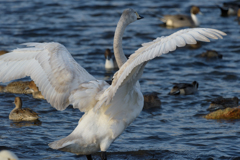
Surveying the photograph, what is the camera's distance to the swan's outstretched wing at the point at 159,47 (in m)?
4.71

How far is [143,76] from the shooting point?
491 inches

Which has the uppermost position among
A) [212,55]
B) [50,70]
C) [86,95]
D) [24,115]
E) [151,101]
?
[50,70]

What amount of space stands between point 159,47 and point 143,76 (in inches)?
298

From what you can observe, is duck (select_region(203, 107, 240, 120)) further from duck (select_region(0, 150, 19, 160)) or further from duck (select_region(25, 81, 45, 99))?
duck (select_region(0, 150, 19, 160))

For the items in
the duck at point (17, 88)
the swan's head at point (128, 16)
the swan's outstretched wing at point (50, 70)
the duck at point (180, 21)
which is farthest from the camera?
the duck at point (180, 21)

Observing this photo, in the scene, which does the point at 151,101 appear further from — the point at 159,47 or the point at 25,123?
the point at 159,47

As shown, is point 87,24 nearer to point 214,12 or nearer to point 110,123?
point 214,12

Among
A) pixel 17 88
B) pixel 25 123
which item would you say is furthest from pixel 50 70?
pixel 17 88

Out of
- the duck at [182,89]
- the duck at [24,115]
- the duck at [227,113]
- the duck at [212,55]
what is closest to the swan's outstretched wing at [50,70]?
the duck at [24,115]

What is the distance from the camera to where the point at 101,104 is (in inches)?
225

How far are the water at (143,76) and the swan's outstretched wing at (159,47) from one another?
7.61 feet

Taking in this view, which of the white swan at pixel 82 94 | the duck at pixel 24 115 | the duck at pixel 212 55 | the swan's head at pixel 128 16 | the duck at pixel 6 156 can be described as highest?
the swan's head at pixel 128 16

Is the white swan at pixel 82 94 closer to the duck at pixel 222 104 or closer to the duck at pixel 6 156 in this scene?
the duck at pixel 6 156

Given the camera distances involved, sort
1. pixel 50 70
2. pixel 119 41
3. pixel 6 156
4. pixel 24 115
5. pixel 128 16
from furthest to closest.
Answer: pixel 24 115, pixel 128 16, pixel 119 41, pixel 50 70, pixel 6 156
